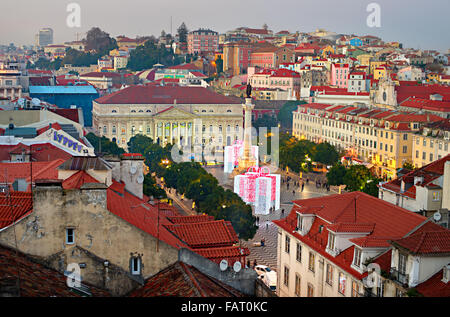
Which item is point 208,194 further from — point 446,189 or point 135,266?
point 135,266

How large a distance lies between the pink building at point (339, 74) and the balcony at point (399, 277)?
93499 millimetres

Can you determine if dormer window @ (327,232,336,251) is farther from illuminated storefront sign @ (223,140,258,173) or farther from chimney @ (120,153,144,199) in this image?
illuminated storefront sign @ (223,140,258,173)

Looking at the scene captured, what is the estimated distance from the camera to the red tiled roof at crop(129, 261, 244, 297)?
449 inches

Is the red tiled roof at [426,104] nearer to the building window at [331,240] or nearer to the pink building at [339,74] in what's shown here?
the pink building at [339,74]

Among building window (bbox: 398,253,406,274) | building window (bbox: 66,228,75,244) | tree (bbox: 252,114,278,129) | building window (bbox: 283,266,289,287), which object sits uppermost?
building window (bbox: 66,228,75,244)

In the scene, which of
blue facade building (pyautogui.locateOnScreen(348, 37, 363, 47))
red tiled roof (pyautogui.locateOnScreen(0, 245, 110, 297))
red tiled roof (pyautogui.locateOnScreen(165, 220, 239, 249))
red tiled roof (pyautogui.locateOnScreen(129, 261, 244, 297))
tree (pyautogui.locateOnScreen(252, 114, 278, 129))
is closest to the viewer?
red tiled roof (pyautogui.locateOnScreen(0, 245, 110, 297))

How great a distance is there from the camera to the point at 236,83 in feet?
394

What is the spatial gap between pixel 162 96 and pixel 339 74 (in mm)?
36234

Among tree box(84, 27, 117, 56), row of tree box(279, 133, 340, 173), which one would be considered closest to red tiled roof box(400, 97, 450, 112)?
row of tree box(279, 133, 340, 173)

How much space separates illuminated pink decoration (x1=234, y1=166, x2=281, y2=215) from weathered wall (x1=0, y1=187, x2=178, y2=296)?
Result: 29426 mm

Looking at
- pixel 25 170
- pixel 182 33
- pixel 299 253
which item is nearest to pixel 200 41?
pixel 182 33

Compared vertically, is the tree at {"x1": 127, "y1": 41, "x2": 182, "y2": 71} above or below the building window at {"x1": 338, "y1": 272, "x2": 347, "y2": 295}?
above
